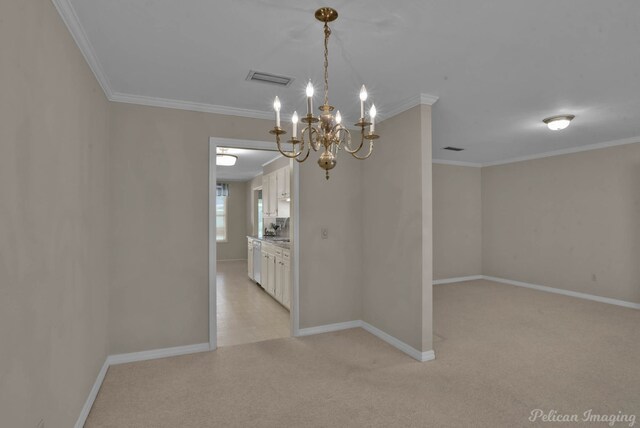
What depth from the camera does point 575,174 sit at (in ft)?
19.0

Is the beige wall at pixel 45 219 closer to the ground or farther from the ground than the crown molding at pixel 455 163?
closer to the ground

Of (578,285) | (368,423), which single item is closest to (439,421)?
(368,423)

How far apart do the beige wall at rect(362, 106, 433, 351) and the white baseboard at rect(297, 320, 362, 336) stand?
0.63 feet

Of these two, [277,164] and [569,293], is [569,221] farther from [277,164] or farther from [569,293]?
[277,164]

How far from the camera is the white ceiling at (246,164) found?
20.9 ft

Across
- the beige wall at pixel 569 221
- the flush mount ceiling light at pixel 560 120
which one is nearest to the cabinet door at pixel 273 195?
the flush mount ceiling light at pixel 560 120

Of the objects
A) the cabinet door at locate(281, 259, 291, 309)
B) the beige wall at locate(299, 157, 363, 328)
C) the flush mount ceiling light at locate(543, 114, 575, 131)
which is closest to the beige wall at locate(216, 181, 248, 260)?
the cabinet door at locate(281, 259, 291, 309)

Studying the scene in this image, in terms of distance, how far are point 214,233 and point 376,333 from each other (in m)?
2.19

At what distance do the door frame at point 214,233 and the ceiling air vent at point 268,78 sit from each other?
0.93 m

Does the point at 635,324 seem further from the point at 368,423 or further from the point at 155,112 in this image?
the point at 155,112

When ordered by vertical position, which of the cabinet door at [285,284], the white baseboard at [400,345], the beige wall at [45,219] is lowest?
the white baseboard at [400,345]

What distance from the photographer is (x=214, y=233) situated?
355cm

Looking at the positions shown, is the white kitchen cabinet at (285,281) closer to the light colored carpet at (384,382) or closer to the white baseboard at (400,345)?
the light colored carpet at (384,382)

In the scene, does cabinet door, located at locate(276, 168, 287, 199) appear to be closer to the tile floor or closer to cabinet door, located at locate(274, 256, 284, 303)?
cabinet door, located at locate(274, 256, 284, 303)
